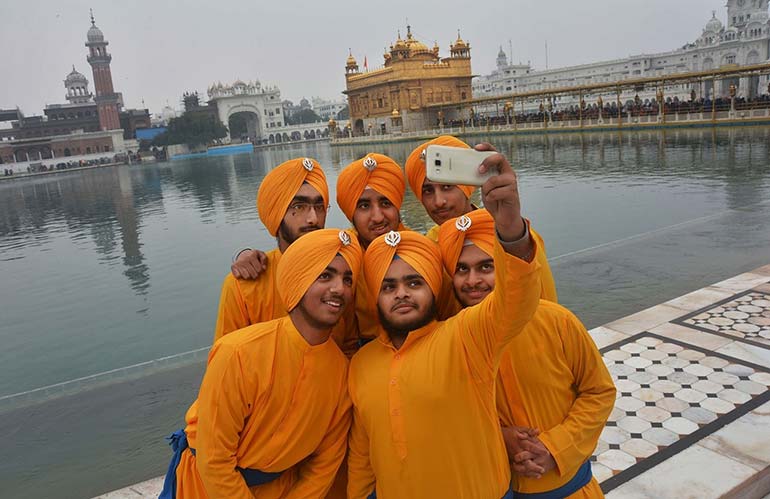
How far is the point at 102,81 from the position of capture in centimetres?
5716

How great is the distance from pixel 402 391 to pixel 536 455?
41 cm

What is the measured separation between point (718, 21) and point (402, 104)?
3618 centimetres

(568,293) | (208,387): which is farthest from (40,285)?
(208,387)

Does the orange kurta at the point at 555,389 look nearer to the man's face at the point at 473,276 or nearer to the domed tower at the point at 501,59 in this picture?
the man's face at the point at 473,276

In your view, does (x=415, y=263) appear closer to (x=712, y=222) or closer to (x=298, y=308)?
(x=298, y=308)

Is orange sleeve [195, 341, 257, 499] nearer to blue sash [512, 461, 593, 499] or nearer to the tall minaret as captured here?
blue sash [512, 461, 593, 499]

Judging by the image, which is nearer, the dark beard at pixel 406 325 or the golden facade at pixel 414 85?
the dark beard at pixel 406 325

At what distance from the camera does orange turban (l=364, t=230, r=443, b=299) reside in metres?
1.43

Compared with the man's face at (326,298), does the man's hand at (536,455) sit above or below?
below

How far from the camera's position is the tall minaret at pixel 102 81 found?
55.4 m

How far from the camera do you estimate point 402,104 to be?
3972 centimetres

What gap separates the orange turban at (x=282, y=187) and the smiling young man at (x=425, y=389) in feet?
1.73

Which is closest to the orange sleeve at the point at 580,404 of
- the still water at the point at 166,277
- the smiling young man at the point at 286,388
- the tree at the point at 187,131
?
the smiling young man at the point at 286,388

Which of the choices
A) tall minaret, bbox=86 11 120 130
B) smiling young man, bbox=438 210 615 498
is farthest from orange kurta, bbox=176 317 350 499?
tall minaret, bbox=86 11 120 130
